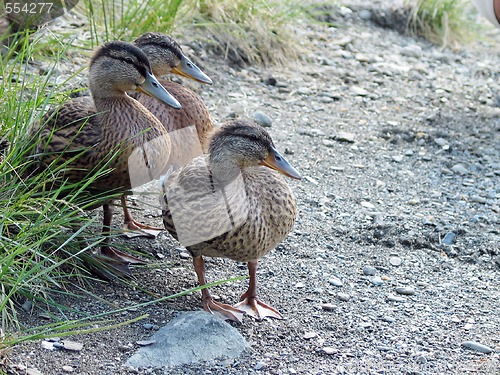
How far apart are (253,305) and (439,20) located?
5545 millimetres

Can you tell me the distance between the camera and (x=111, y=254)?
409 cm

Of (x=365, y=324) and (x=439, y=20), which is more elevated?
(x=439, y=20)

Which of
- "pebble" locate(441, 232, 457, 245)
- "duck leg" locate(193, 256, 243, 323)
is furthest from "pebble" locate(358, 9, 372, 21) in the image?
"duck leg" locate(193, 256, 243, 323)

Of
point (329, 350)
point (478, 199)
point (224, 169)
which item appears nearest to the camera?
point (329, 350)

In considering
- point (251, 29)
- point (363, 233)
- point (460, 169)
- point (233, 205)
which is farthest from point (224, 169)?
point (251, 29)

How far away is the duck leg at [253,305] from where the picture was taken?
3.87 metres

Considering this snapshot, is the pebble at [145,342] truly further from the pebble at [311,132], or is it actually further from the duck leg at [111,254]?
the pebble at [311,132]

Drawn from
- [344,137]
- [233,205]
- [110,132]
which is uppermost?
[110,132]

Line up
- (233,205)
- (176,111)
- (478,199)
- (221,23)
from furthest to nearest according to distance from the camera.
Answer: (221,23) < (478,199) < (176,111) < (233,205)

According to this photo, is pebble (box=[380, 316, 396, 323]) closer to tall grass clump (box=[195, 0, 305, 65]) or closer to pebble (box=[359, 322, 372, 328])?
pebble (box=[359, 322, 372, 328])

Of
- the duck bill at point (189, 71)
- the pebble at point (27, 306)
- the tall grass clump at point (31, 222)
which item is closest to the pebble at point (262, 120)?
the duck bill at point (189, 71)

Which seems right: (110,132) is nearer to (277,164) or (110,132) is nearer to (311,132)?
(277,164)

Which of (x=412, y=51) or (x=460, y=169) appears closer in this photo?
(x=460, y=169)

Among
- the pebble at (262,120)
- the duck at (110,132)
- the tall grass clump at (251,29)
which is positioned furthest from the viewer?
the tall grass clump at (251,29)
